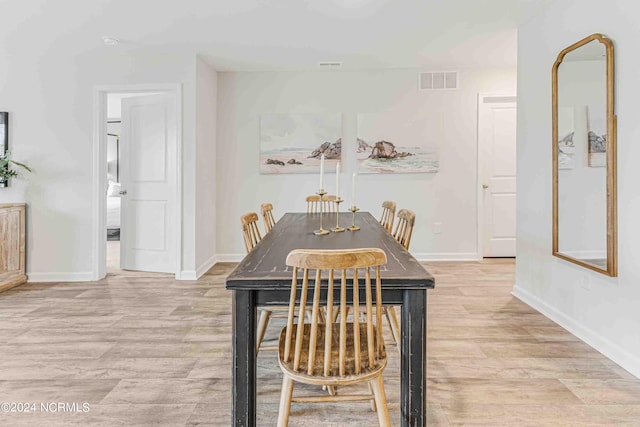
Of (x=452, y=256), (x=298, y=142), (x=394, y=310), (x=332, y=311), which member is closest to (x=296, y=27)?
(x=298, y=142)

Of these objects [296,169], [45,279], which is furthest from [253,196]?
[45,279]

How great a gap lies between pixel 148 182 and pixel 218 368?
2.93 m

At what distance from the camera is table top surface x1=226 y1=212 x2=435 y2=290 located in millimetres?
1413

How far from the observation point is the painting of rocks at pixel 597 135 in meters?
2.37

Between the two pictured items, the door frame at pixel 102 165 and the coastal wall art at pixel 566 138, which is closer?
the coastal wall art at pixel 566 138

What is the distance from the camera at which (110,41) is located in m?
3.74

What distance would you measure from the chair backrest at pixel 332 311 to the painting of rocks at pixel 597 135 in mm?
1819

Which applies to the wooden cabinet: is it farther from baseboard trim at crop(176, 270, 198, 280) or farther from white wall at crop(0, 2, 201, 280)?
baseboard trim at crop(176, 270, 198, 280)

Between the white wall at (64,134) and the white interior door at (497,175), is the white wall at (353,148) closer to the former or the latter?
the white interior door at (497,175)

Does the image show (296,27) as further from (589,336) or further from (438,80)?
(589,336)

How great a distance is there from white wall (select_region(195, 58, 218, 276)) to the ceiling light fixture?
2.48 ft

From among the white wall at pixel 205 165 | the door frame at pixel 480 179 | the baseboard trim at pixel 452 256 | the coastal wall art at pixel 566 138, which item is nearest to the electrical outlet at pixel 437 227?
the baseboard trim at pixel 452 256

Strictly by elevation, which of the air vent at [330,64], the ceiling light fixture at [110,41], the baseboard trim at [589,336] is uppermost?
the air vent at [330,64]

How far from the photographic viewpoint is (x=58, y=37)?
3.65 metres
